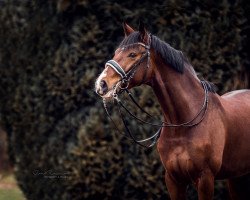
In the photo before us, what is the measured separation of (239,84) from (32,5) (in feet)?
7.43

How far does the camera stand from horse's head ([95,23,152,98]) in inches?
146

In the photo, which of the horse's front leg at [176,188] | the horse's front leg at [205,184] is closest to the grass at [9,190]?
the horse's front leg at [176,188]

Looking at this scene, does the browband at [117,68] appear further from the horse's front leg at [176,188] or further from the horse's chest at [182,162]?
the horse's front leg at [176,188]

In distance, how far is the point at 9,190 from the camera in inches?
332

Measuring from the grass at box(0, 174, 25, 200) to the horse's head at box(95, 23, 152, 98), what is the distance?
4.25 meters

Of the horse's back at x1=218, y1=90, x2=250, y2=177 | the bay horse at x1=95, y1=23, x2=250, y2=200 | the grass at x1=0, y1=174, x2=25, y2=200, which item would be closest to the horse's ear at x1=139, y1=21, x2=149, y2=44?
the bay horse at x1=95, y1=23, x2=250, y2=200

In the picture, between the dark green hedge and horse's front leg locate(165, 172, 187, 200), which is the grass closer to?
the dark green hedge

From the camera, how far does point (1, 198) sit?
7617 millimetres

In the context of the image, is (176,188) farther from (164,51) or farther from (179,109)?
(164,51)

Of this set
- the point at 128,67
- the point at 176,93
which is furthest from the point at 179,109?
the point at 128,67

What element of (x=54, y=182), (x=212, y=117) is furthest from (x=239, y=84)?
(x=54, y=182)

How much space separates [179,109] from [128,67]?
0.56m

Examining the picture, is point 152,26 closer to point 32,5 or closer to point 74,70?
point 74,70

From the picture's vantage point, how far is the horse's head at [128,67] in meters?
3.71
